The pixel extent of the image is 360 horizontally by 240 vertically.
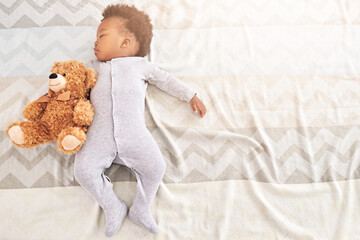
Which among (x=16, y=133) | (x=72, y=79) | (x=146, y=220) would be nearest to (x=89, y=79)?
(x=72, y=79)

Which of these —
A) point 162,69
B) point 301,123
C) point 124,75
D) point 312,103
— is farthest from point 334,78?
point 124,75

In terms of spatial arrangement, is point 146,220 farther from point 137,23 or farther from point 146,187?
point 137,23

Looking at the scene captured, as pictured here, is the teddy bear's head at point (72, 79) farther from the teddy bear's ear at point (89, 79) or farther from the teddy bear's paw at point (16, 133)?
the teddy bear's paw at point (16, 133)

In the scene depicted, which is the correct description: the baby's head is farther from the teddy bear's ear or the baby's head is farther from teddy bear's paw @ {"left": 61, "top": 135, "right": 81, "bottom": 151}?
teddy bear's paw @ {"left": 61, "top": 135, "right": 81, "bottom": 151}

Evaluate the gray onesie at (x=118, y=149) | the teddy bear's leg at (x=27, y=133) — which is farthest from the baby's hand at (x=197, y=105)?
the teddy bear's leg at (x=27, y=133)

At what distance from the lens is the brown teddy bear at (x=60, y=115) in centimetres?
88

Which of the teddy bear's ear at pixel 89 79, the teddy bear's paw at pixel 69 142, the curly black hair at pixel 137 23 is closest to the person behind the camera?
the teddy bear's paw at pixel 69 142

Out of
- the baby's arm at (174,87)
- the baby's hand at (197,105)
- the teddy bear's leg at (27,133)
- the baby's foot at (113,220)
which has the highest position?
the baby's arm at (174,87)

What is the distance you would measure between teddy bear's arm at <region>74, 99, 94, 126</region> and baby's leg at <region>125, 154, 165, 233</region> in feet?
0.75

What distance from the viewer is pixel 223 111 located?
1.09m

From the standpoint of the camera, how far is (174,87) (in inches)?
42.8

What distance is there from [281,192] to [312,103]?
405 millimetres

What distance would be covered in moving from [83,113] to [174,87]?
36cm

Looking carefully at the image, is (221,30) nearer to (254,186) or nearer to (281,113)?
(281,113)
